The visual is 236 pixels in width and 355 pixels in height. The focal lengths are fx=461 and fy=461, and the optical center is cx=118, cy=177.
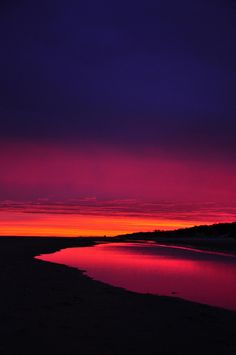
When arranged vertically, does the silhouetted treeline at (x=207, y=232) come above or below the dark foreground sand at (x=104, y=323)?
above

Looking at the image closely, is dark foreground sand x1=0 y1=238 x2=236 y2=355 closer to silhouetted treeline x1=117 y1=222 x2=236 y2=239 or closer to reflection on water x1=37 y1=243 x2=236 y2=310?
reflection on water x1=37 y1=243 x2=236 y2=310

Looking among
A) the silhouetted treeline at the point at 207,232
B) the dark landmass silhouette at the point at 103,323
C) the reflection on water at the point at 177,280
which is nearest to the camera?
the dark landmass silhouette at the point at 103,323

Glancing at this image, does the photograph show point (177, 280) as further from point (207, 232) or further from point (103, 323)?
point (207, 232)

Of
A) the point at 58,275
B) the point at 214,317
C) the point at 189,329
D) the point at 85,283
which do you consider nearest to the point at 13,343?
the point at 189,329

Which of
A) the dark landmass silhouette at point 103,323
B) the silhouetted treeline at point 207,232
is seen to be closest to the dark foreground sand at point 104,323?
the dark landmass silhouette at point 103,323

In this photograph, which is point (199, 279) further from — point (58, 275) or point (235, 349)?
point (235, 349)

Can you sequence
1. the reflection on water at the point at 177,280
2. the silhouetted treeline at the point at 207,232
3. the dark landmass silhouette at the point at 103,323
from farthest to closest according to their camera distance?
the silhouetted treeline at the point at 207,232 → the reflection on water at the point at 177,280 → the dark landmass silhouette at the point at 103,323

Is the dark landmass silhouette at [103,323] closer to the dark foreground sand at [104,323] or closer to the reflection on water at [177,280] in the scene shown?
the dark foreground sand at [104,323]

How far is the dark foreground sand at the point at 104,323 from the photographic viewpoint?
8805 mm

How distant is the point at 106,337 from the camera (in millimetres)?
9414

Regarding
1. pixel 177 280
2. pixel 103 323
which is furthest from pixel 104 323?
pixel 177 280

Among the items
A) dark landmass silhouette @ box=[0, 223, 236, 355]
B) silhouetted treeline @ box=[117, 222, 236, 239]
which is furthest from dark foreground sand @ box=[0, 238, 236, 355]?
silhouetted treeline @ box=[117, 222, 236, 239]

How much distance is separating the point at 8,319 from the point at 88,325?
1912 millimetres

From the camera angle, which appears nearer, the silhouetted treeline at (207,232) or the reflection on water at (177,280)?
the reflection on water at (177,280)
